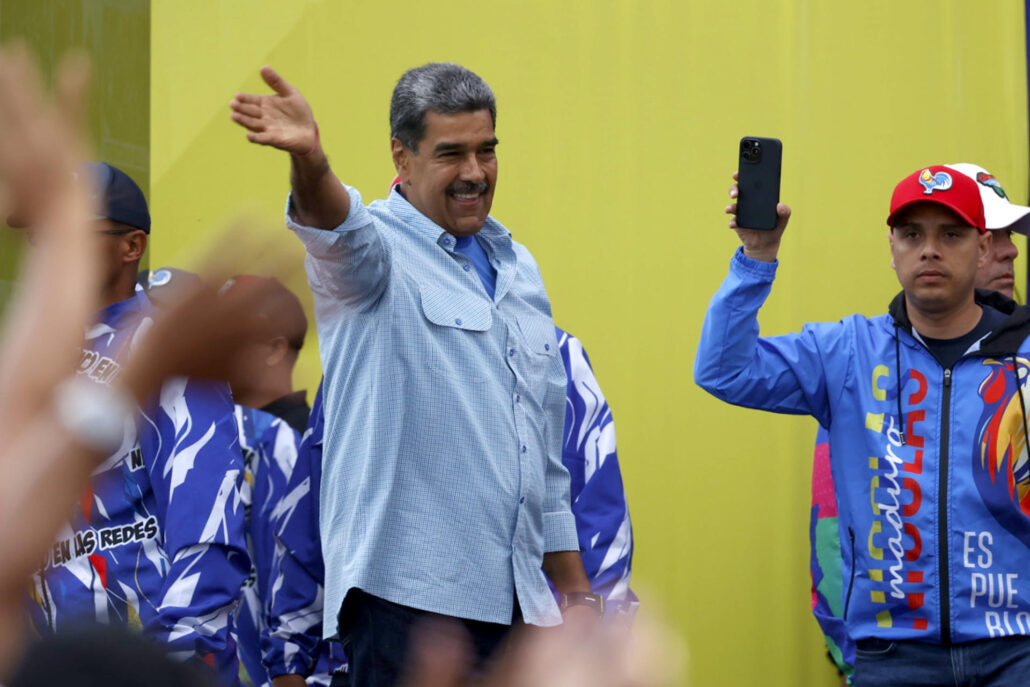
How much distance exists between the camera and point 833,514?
351cm

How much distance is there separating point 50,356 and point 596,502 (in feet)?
7.80

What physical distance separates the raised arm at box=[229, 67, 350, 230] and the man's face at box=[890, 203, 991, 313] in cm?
136

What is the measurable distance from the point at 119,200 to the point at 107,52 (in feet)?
8.00

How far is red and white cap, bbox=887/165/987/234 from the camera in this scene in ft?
9.38

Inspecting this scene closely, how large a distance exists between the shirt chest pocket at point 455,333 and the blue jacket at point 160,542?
0.40m

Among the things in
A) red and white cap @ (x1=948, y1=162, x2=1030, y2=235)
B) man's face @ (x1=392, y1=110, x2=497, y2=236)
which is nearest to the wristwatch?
man's face @ (x1=392, y1=110, x2=497, y2=236)

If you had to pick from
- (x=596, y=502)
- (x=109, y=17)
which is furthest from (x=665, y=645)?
(x=109, y=17)

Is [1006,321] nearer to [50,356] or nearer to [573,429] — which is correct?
[573,429]

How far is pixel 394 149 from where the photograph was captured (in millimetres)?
2611

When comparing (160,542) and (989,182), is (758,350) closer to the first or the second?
(989,182)

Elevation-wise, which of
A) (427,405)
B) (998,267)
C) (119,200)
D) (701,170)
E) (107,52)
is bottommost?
(427,405)

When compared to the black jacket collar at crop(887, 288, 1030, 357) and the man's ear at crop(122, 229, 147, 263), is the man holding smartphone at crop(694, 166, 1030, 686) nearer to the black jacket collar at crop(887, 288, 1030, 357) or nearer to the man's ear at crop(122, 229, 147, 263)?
the black jacket collar at crop(887, 288, 1030, 357)

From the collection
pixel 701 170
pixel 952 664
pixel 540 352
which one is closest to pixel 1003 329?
pixel 952 664

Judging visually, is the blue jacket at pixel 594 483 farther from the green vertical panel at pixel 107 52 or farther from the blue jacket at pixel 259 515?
the green vertical panel at pixel 107 52
